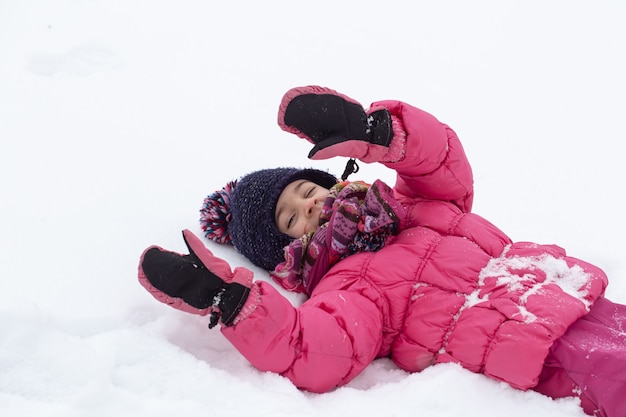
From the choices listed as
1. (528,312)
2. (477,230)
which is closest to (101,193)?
(477,230)

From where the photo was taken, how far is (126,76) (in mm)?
2863

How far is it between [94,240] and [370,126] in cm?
86

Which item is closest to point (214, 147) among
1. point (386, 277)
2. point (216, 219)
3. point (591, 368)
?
point (216, 219)

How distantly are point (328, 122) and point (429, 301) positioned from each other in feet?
1.80

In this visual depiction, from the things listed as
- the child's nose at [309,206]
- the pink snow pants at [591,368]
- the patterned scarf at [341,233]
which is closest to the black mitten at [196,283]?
the patterned scarf at [341,233]

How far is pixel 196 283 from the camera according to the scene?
1.21m

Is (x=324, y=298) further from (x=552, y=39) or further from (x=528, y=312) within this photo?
(x=552, y=39)

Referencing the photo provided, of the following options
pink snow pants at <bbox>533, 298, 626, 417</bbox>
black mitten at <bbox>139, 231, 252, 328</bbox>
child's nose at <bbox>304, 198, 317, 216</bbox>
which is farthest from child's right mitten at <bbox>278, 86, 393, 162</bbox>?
pink snow pants at <bbox>533, 298, 626, 417</bbox>

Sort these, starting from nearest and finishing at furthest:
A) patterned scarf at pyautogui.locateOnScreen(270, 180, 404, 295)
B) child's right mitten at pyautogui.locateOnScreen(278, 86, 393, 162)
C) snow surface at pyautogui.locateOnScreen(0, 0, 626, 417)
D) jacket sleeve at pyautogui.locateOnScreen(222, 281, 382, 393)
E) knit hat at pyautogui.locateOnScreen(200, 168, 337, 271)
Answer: snow surface at pyautogui.locateOnScreen(0, 0, 626, 417)
jacket sleeve at pyautogui.locateOnScreen(222, 281, 382, 393)
child's right mitten at pyautogui.locateOnScreen(278, 86, 393, 162)
patterned scarf at pyautogui.locateOnScreen(270, 180, 404, 295)
knit hat at pyautogui.locateOnScreen(200, 168, 337, 271)

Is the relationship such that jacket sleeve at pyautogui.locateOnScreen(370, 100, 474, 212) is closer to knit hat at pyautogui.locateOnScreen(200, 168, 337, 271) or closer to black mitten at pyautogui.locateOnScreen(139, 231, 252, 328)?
knit hat at pyautogui.locateOnScreen(200, 168, 337, 271)

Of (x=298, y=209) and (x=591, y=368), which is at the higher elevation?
(x=298, y=209)

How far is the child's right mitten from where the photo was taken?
4.61 feet

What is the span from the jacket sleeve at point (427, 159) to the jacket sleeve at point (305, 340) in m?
0.51

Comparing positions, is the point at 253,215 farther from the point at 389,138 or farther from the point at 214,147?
the point at 214,147
